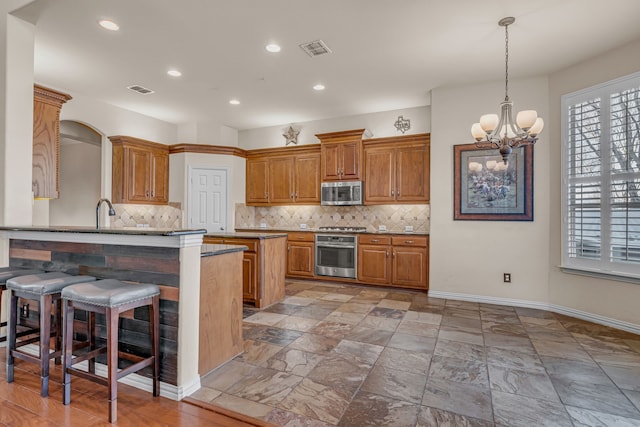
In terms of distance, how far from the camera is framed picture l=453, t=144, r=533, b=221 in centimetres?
428

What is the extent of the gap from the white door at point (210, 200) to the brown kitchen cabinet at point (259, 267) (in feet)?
7.46

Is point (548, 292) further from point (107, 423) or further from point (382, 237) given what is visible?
point (107, 423)

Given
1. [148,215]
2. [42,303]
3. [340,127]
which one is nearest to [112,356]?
[42,303]

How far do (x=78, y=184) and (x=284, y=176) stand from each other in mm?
4896

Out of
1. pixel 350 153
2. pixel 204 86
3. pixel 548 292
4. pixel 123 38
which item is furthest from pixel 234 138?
pixel 548 292

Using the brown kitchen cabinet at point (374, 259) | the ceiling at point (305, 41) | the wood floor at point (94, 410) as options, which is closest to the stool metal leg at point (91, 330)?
the wood floor at point (94, 410)

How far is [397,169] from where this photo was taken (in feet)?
17.7

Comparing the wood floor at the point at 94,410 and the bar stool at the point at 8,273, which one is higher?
the bar stool at the point at 8,273

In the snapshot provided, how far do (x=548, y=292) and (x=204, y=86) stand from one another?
18.0ft

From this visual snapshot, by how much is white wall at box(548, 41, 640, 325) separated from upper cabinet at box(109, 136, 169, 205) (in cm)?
635

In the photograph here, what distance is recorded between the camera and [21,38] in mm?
2961

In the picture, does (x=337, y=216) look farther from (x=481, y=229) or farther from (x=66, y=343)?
(x=66, y=343)

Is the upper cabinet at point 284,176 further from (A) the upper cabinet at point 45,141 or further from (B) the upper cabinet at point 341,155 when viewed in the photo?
(A) the upper cabinet at point 45,141

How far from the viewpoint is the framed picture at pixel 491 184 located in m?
4.28
